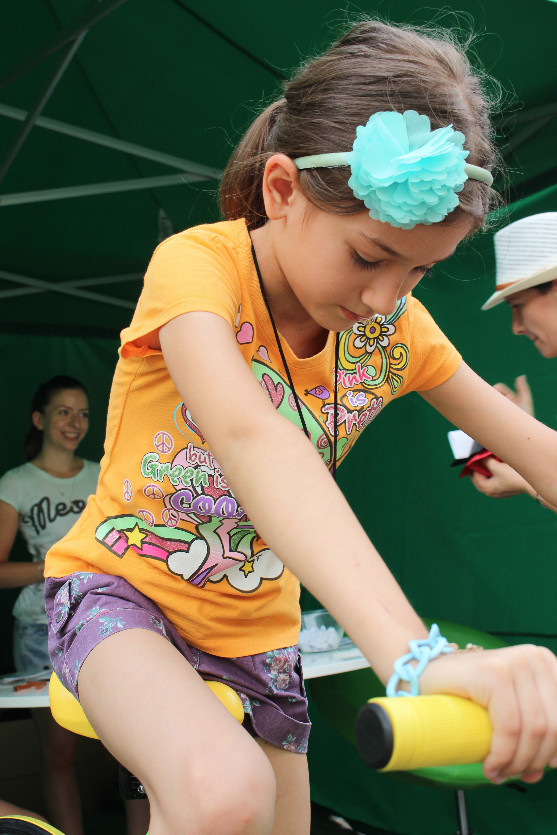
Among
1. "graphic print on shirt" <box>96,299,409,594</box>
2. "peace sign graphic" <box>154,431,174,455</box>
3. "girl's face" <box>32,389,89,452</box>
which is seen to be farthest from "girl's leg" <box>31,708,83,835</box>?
"peace sign graphic" <box>154,431,174,455</box>

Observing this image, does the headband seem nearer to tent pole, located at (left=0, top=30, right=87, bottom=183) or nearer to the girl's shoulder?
the girl's shoulder

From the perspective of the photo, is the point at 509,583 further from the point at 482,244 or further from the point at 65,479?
the point at 65,479

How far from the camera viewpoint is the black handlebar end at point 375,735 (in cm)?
64

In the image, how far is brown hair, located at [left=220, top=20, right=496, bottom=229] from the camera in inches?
47.5

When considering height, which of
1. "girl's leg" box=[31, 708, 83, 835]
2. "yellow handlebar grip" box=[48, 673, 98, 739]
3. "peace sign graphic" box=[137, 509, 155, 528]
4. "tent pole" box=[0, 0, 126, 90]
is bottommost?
"girl's leg" box=[31, 708, 83, 835]

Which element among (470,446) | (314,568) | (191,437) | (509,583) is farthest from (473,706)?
(509,583)

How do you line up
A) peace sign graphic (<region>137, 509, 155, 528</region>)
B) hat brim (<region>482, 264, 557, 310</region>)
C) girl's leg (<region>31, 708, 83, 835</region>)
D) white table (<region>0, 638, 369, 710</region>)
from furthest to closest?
girl's leg (<region>31, 708, 83, 835</region>), white table (<region>0, 638, 369, 710</region>), hat brim (<region>482, 264, 557, 310</region>), peace sign graphic (<region>137, 509, 155, 528</region>)

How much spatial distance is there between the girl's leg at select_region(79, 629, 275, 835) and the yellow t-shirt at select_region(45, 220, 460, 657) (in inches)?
11.7

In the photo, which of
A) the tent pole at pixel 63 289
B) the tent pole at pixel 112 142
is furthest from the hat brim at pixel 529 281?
the tent pole at pixel 63 289

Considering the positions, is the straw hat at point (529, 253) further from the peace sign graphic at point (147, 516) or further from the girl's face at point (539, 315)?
the peace sign graphic at point (147, 516)

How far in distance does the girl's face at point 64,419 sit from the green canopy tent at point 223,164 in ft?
2.14

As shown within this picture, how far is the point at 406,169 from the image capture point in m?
1.03

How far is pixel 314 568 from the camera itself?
853 millimetres

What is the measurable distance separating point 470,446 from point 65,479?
8.23 ft
